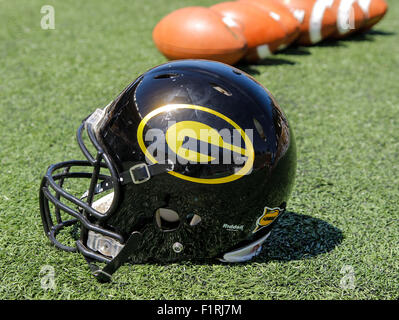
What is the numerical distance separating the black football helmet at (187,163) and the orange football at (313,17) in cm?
374

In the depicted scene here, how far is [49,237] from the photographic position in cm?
233

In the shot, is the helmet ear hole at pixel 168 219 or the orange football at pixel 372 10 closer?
the helmet ear hole at pixel 168 219

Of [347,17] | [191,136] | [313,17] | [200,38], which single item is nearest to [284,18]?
[313,17]

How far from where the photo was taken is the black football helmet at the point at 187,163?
190 centimetres

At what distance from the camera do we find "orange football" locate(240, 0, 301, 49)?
5051 mm

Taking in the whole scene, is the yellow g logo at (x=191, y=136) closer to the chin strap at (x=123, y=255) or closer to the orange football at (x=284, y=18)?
the chin strap at (x=123, y=255)

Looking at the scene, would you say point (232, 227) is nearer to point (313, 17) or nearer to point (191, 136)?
point (191, 136)

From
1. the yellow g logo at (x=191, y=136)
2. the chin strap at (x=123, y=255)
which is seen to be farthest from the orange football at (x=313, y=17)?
the chin strap at (x=123, y=255)

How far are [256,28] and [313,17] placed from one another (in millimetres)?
1076

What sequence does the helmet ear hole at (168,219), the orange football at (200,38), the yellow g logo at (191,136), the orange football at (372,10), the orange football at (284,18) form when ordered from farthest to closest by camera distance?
the orange football at (372,10)
the orange football at (284,18)
the orange football at (200,38)
the helmet ear hole at (168,219)
the yellow g logo at (191,136)

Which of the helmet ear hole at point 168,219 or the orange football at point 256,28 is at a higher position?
the orange football at point 256,28

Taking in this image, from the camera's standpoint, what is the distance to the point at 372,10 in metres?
5.95

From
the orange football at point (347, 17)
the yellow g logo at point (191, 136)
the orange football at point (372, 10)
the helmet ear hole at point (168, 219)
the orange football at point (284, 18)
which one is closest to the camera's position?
the yellow g logo at point (191, 136)

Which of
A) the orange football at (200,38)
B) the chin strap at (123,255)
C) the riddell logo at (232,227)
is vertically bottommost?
the chin strap at (123,255)
